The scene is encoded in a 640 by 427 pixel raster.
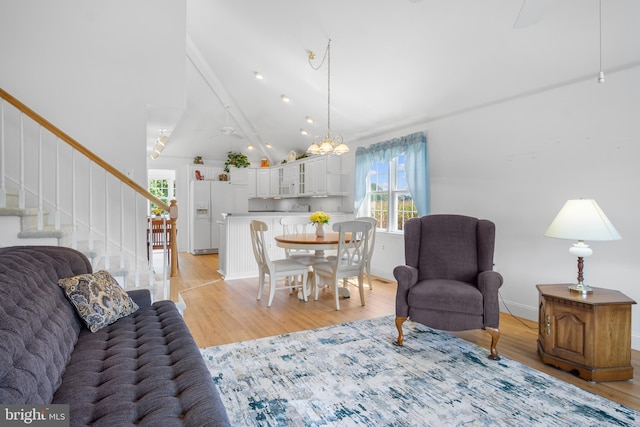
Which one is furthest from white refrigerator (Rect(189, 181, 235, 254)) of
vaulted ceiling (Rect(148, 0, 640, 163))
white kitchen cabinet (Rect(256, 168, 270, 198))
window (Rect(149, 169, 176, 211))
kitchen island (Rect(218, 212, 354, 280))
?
kitchen island (Rect(218, 212, 354, 280))

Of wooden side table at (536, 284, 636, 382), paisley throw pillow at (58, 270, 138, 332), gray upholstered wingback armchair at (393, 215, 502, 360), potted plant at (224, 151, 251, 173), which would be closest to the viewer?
paisley throw pillow at (58, 270, 138, 332)

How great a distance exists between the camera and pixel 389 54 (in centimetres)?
398

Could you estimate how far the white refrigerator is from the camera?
27.8 ft

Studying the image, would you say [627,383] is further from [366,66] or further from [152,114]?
[152,114]

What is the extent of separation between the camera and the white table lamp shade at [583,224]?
8.16 ft

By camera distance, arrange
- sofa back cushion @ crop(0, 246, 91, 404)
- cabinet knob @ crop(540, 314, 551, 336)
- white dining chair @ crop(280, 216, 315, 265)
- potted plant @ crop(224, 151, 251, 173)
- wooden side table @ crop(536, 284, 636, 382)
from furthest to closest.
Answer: potted plant @ crop(224, 151, 251, 173) < white dining chair @ crop(280, 216, 315, 265) < cabinet knob @ crop(540, 314, 551, 336) < wooden side table @ crop(536, 284, 636, 382) < sofa back cushion @ crop(0, 246, 91, 404)

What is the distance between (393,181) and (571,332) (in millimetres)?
3404

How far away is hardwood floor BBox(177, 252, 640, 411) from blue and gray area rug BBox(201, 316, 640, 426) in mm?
172

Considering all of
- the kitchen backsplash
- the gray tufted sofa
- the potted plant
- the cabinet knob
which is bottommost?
the cabinet knob

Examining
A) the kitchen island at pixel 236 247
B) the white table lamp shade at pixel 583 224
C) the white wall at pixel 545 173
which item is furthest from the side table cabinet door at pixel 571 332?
the kitchen island at pixel 236 247

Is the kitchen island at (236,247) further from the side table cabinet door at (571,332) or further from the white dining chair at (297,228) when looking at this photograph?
the side table cabinet door at (571,332)

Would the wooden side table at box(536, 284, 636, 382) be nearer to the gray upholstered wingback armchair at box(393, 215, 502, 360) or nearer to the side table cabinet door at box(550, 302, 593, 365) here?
the side table cabinet door at box(550, 302, 593, 365)

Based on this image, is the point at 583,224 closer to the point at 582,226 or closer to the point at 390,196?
the point at 582,226

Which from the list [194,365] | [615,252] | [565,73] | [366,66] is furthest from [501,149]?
[194,365]
